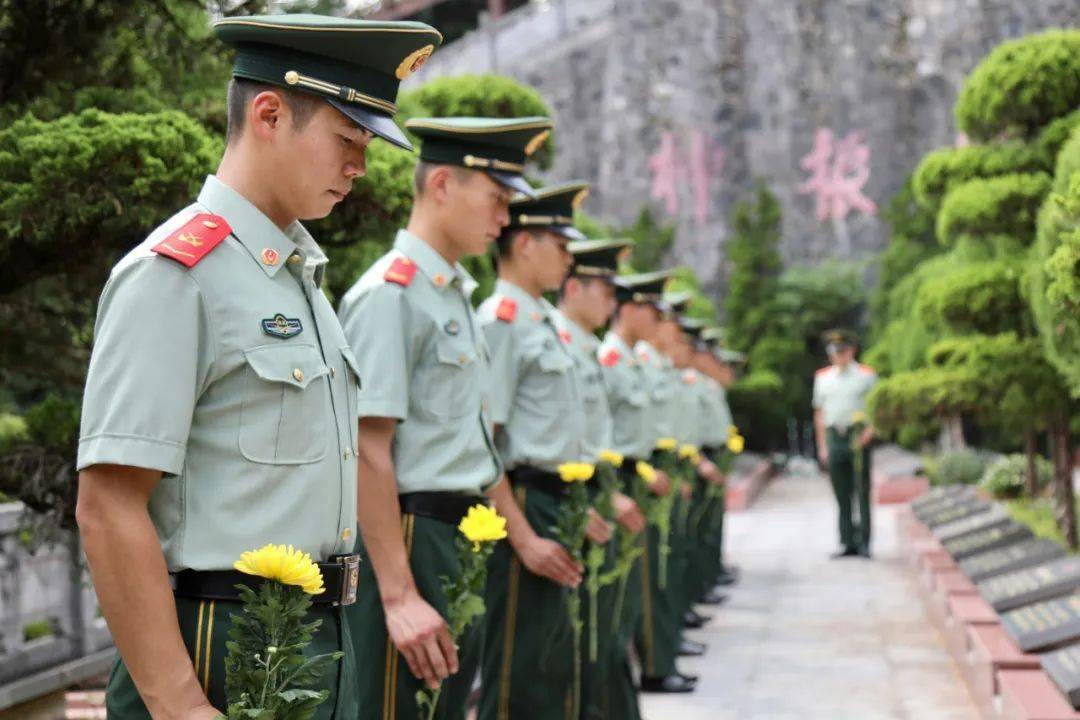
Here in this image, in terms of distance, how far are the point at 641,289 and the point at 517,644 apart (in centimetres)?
353

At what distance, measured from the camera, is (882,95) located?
24.6 metres

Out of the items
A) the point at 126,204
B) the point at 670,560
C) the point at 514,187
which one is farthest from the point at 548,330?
the point at 670,560

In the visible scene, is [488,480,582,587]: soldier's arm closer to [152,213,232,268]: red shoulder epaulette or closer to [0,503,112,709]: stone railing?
[152,213,232,268]: red shoulder epaulette

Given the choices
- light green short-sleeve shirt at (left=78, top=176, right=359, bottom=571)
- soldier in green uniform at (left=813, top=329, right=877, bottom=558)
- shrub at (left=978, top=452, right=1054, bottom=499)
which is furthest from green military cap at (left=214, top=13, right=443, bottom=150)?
shrub at (left=978, top=452, right=1054, bottom=499)

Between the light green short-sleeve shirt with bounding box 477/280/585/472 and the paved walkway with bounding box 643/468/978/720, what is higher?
the light green short-sleeve shirt with bounding box 477/280/585/472

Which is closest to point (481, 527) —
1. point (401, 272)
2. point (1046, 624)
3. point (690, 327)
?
point (401, 272)

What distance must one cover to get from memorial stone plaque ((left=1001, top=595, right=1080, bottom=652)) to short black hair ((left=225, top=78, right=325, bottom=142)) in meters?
4.00

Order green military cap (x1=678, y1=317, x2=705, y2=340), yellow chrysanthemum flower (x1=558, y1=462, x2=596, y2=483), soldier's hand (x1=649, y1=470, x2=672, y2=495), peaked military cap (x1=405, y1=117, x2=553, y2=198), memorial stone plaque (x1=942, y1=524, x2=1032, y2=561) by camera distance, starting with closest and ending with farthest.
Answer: peaked military cap (x1=405, y1=117, x2=553, y2=198) → yellow chrysanthemum flower (x1=558, y1=462, x2=596, y2=483) → soldier's hand (x1=649, y1=470, x2=672, y2=495) → memorial stone plaque (x1=942, y1=524, x2=1032, y2=561) → green military cap (x1=678, y1=317, x2=705, y2=340)

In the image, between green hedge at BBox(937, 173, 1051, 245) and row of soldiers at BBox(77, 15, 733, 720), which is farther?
green hedge at BBox(937, 173, 1051, 245)

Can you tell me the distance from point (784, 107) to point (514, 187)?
73.0ft

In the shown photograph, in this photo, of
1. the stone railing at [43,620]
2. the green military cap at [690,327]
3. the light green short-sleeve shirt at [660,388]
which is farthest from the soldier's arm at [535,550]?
the green military cap at [690,327]

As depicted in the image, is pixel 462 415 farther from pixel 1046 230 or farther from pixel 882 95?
pixel 882 95

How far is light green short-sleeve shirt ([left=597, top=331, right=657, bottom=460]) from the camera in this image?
6.20 meters

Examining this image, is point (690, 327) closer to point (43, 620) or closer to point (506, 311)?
point (43, 620)
